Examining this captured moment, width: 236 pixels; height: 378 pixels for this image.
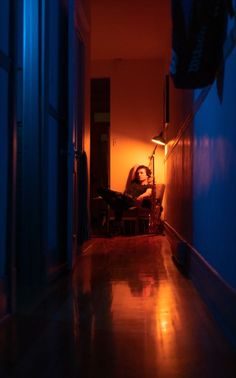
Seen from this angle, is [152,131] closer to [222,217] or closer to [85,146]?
[85,146]

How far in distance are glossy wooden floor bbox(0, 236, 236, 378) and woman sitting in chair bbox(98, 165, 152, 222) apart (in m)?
3.91

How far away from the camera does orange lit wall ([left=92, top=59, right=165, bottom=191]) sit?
27.5 ft

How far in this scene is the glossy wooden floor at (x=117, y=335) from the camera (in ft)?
4.60

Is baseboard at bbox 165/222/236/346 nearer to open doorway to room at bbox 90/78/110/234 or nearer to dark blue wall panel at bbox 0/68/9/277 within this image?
dark blue wall panel at bbox 0/68/9/277

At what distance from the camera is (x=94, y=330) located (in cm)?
184

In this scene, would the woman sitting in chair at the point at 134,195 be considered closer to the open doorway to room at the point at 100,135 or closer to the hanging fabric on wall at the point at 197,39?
the open doorway to room at the point at 100,135

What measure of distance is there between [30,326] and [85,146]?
3598 mm

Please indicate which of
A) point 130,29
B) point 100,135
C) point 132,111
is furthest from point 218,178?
point 100,135

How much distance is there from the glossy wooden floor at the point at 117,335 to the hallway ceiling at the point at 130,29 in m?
4.68

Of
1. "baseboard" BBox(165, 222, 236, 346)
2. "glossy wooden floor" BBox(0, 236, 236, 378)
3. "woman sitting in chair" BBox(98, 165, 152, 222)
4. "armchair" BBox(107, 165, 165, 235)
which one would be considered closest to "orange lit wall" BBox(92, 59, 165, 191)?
"woman sitting in chair" BBox(98, 165, 152, 222)

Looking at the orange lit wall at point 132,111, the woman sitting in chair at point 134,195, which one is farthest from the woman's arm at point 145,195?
the orange lit wall at point 132,111

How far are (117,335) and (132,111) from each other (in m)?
6.98

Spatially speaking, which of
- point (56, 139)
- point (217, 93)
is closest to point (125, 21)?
point (56, 139)

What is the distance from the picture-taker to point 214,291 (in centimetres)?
211
